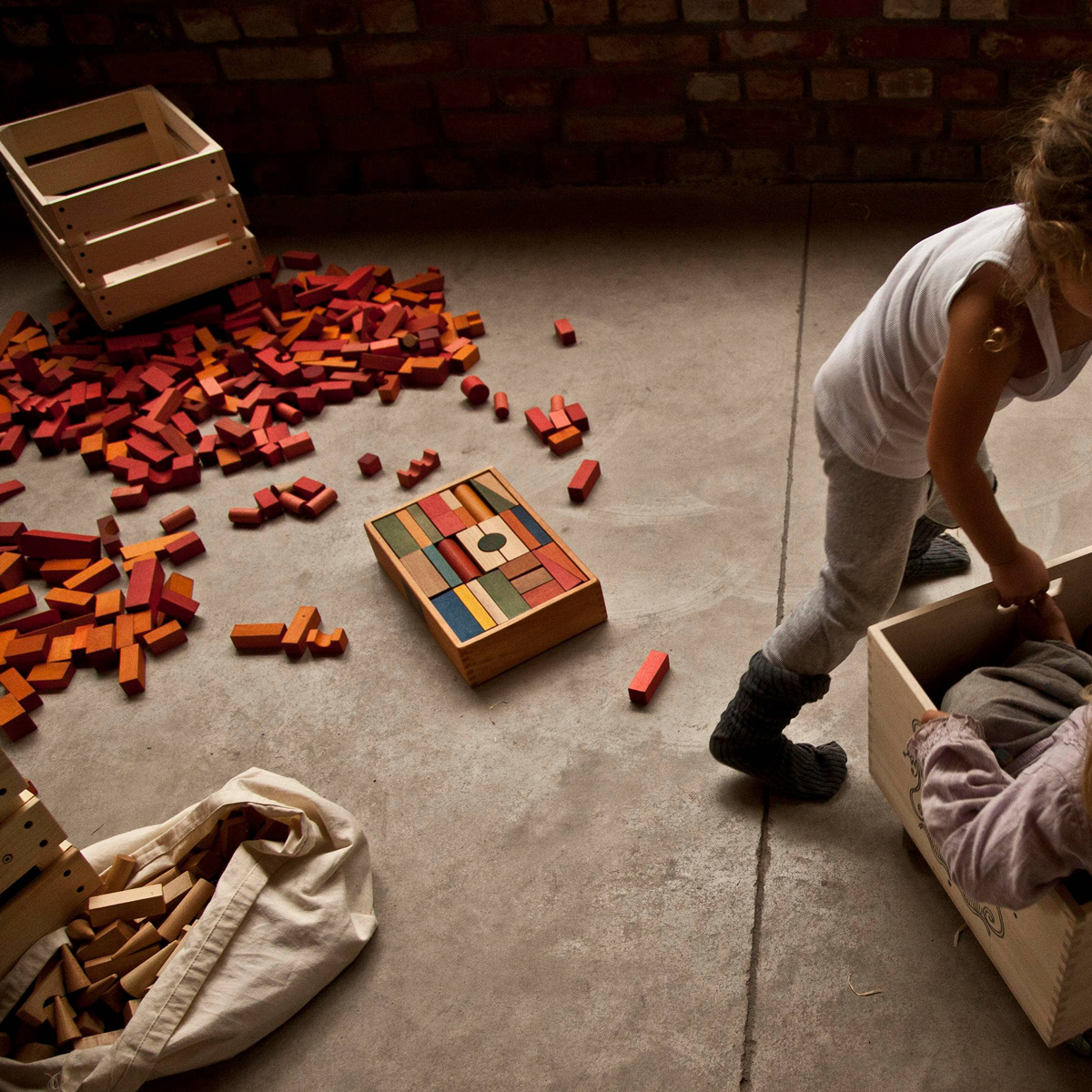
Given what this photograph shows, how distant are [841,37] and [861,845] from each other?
2.59 metres

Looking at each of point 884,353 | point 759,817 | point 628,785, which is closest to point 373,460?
point 628,785

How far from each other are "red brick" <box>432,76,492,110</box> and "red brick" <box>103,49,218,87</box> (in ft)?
2.67

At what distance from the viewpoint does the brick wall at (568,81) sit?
3398 millimetres

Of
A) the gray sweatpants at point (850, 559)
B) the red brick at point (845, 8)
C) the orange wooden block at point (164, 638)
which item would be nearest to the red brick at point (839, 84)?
the red brick at point (845, 8)

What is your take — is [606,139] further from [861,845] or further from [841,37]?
[861,845]

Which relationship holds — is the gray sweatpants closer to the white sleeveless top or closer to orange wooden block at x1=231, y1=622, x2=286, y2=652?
the white sleeveless top

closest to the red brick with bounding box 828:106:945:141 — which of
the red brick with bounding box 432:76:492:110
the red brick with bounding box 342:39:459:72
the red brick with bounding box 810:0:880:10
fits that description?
the red brick with bounding box 810:0:880:10

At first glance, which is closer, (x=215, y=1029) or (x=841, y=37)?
(x=215, y=1029)

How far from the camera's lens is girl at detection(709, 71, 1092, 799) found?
134cm

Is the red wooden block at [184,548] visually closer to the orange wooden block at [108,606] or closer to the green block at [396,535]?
the orange wooden block at [108,606]

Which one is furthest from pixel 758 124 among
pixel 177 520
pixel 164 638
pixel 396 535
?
pixel 164 638

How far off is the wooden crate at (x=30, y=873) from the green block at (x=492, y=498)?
1197mm

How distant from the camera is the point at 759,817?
2080 millimetres

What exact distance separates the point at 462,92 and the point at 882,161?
145 cm
